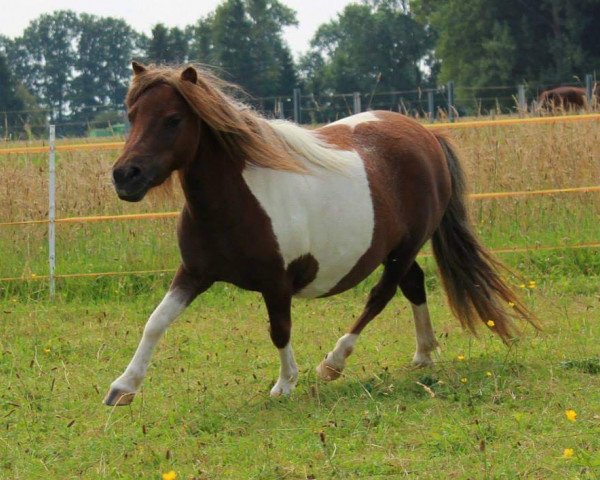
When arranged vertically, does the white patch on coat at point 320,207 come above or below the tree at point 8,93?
below

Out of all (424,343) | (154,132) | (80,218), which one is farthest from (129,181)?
(80,218)

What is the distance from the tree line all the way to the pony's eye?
21.9m

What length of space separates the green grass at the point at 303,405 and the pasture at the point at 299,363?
0.6 inches

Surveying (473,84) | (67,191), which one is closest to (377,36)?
(473,84)

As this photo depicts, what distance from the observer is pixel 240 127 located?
201 inches

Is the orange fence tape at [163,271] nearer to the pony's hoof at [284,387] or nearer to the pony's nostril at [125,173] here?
the pony's hoof at [284,387]

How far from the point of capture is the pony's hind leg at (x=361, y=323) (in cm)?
566

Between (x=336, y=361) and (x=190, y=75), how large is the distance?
1741 millimetres

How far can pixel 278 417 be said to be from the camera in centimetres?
497

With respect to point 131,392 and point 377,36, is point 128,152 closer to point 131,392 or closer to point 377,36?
point 131,392

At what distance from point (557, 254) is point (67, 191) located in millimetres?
4472

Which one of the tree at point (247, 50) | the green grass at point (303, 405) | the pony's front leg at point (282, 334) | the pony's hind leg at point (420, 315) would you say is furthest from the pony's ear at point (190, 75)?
the tree at point (247, 50)

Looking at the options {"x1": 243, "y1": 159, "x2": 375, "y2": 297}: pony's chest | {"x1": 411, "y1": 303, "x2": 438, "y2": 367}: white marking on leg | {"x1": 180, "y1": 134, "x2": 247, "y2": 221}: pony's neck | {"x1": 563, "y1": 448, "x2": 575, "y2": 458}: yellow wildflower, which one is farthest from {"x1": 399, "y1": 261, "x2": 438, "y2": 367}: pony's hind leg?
{"x1": 563, "y1": 448, "x2": 575, "y2": 458}: yellow wildflower

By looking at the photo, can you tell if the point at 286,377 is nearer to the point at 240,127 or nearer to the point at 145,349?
the point at 145,349
